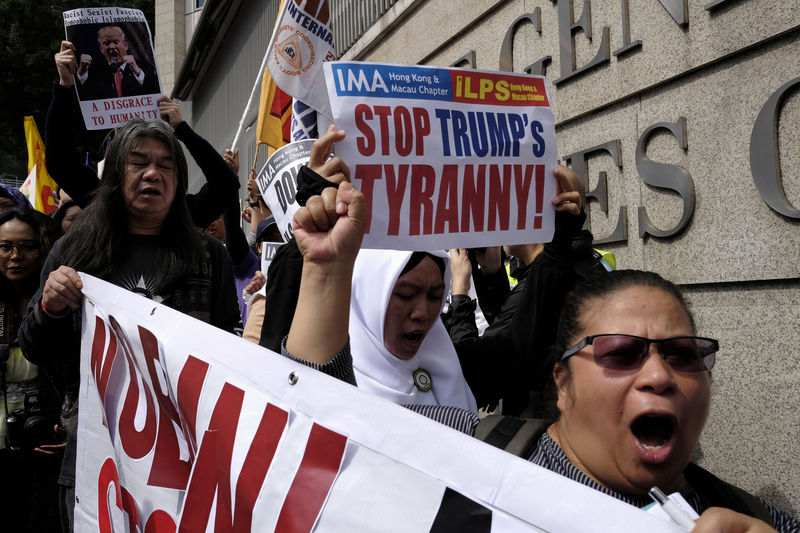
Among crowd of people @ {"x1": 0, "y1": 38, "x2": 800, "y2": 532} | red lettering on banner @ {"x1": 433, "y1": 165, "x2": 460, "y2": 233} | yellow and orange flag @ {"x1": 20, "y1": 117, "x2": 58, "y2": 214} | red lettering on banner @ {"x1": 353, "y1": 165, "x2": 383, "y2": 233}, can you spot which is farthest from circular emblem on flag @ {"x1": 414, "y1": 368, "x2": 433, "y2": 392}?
yellow and orange flag @ {"x1": 20, "y1": 117, "x2": 58, "y2": 214}

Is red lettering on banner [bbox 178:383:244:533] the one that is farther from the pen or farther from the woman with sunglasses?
the pen

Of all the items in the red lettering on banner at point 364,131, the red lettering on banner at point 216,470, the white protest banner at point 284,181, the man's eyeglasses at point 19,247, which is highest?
the white protest banner at point 284,181

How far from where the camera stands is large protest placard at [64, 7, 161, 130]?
360 cm

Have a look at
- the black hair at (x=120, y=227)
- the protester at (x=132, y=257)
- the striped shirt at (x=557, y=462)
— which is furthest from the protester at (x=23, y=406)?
the striped shirt at (x=557, y=462)

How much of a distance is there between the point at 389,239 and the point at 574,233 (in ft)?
2.54

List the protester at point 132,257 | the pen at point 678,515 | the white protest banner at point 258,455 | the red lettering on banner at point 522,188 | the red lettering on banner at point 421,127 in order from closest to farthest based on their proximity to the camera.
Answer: the pen at point 678,515 < the white protest banner at point 258,455 < the red lettering on banner at point 421,127 < the red lettering on banner at point 522,188 < the protester at point 132,257

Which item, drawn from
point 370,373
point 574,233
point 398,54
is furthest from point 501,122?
point 398,54

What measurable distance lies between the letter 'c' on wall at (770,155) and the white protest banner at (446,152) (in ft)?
6.58

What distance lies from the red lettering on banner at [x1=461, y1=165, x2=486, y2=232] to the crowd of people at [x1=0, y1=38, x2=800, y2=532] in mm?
303

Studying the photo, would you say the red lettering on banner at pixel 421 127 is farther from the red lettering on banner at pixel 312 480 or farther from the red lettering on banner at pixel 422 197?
the red lettering on banner at pixel 312 480

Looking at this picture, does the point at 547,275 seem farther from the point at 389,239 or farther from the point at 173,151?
the point at 173,151

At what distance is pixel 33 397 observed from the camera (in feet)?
9.39

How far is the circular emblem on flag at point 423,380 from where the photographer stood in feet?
7.29

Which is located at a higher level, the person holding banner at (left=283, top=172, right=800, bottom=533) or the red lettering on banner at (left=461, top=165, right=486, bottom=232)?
the red lettering on banner at (left=461, top=165, right=486, bottom=232)
